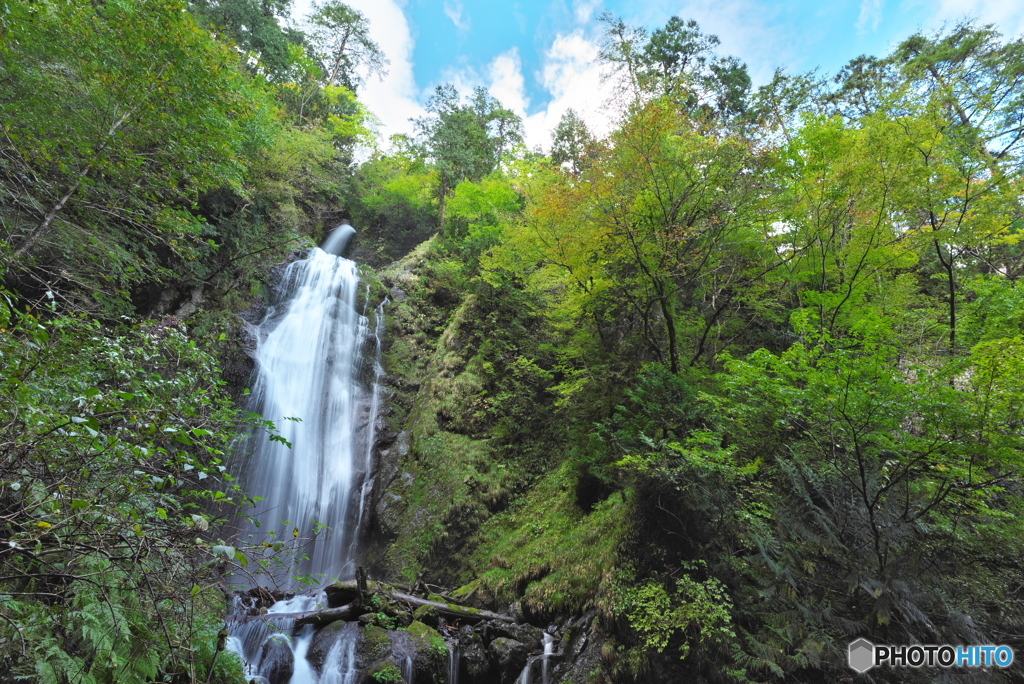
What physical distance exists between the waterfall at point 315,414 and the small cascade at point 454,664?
12.1 ft

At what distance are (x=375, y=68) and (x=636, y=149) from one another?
22250 mm

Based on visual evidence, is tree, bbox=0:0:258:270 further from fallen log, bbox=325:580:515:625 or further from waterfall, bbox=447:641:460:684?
waterfall, bbox=447:641:460:684

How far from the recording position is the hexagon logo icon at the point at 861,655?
436 cm

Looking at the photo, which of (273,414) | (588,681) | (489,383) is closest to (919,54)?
(489,383)

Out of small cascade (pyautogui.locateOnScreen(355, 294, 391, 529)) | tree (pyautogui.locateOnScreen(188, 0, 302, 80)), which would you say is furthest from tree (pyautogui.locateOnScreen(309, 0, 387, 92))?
small cascade (pyautogui.locateOnScreen(355, 294, 391, 529))

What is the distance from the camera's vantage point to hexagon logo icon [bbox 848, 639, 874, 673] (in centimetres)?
436

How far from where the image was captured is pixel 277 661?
6383mm

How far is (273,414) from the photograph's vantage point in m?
12.0

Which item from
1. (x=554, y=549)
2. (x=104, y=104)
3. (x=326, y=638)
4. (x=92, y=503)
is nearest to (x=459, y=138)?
Answer: (x=104, y=104)

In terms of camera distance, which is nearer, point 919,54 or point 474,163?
point 919,54

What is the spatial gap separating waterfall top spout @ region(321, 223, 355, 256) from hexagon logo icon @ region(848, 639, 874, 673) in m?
20.6

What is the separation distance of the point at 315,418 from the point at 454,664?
8.03 meters

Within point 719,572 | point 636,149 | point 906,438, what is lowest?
point 719,572

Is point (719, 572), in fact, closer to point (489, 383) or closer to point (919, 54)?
point (489, 383)
